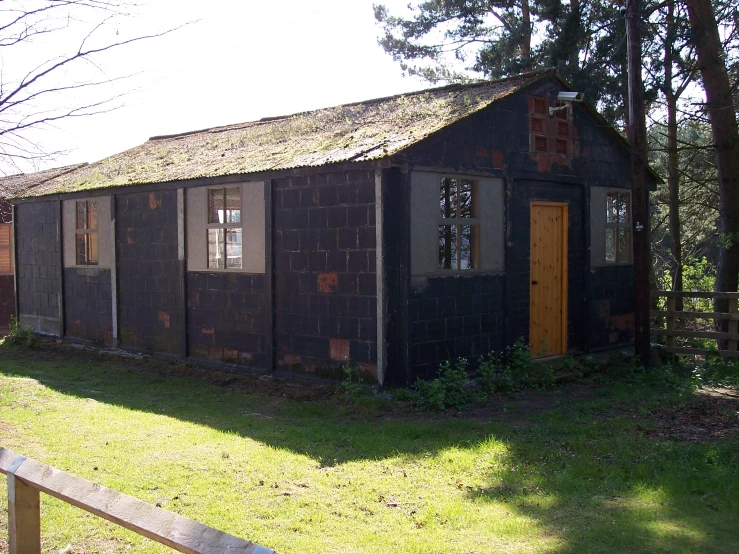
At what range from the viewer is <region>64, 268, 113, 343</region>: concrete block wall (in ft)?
47.0

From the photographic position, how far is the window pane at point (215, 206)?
39.0ft

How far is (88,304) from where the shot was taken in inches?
584

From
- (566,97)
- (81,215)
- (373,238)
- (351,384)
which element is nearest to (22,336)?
(81,215)

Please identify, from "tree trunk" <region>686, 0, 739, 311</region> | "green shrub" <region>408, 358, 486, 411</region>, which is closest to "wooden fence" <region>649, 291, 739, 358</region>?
"tree trunk" <region>686, 0, 739, 311</region>

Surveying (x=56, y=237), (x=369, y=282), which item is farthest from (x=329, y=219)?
(x=56, y=237)

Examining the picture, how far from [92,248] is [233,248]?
472 cm

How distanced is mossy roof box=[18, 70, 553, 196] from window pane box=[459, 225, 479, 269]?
1.66 metres

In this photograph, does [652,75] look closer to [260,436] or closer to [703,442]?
[703,442]

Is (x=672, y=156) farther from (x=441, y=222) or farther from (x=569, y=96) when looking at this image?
(x=441, y=222)

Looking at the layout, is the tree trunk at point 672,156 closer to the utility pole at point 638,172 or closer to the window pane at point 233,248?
the utility pole at point 638,172

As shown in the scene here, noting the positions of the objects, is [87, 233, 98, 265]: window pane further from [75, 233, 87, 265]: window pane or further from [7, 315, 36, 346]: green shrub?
[7, 315, 36, 346]: green shrub

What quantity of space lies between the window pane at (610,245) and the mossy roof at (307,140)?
350 cm

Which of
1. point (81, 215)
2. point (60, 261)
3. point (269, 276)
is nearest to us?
point (269, 276)

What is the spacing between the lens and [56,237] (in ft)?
51.3
